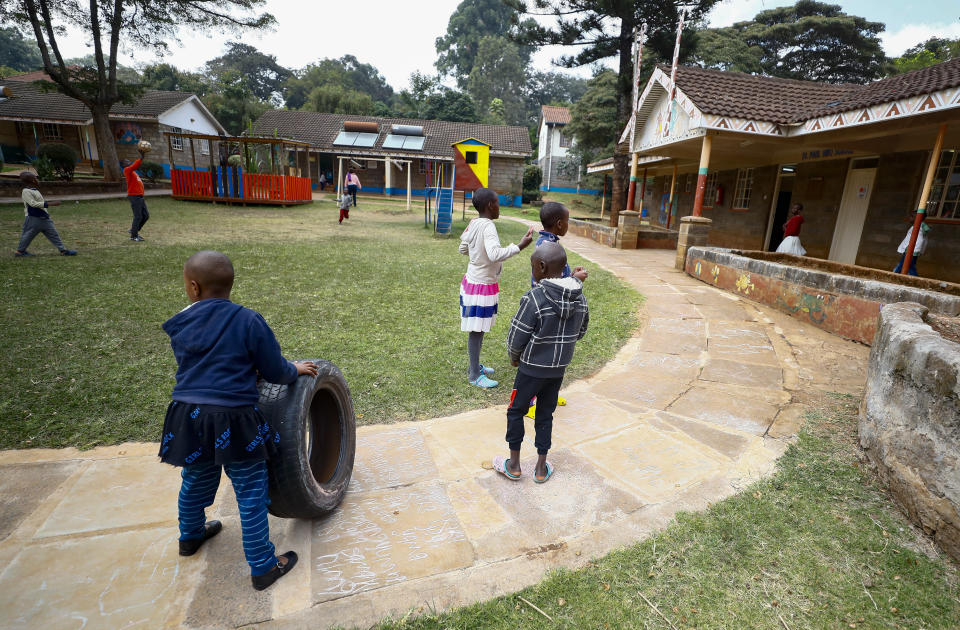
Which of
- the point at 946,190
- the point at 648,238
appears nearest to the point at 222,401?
the point at 946,190

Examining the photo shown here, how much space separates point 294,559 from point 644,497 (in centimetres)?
174

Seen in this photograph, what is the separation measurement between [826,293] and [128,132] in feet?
112

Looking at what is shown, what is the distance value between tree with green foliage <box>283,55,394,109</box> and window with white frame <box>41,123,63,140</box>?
2262cm

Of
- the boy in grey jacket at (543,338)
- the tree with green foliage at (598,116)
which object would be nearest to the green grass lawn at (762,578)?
the boy in grey jacket at (543,338)

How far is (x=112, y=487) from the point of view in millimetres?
2436

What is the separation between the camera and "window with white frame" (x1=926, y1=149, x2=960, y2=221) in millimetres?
8867

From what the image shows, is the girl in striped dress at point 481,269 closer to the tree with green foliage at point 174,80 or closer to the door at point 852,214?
the door at point 852,214

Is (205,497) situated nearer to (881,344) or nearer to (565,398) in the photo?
(565,398)

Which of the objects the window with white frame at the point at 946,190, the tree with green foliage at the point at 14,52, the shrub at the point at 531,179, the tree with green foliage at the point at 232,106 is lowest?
the window with white frame at the point at 946,190

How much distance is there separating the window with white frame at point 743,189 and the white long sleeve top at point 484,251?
14007mm

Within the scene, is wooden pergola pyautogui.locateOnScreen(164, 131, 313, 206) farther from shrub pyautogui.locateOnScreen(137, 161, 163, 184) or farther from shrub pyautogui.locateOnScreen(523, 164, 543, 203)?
shrub pyautogui.locateOnScreen(523, 164, 543, 203)

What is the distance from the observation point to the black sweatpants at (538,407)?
254 cm

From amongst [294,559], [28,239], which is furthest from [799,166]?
[28,239]

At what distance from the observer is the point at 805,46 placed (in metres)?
27.4
